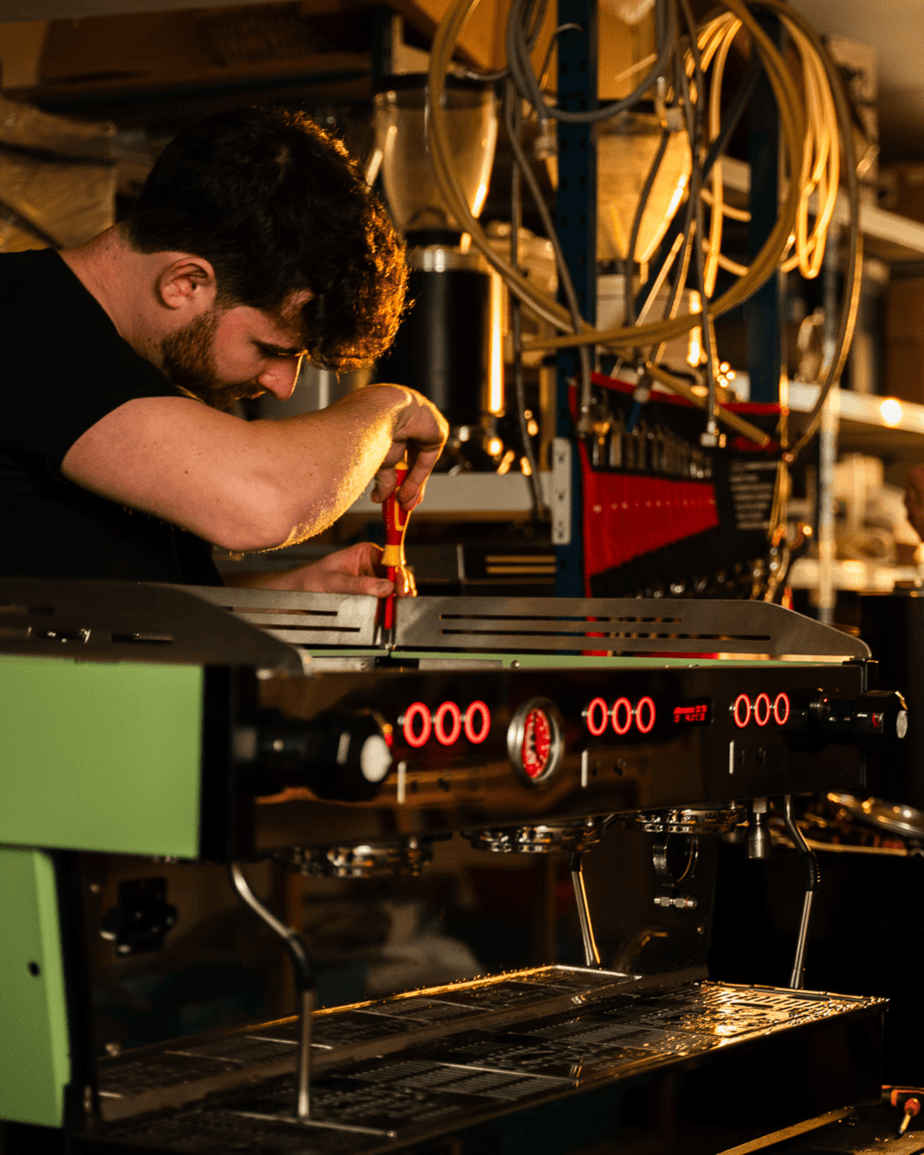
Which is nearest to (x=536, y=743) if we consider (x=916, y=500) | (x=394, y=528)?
(x=394, y=528)

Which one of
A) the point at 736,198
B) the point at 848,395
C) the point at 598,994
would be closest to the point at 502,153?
the point at 736,198

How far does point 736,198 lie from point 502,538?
0.93 metres

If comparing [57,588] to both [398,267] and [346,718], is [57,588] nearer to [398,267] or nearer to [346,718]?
[346,718]

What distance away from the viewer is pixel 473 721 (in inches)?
26.6

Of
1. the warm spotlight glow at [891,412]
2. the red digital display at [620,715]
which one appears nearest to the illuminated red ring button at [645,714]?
the red digital display at [620,715]

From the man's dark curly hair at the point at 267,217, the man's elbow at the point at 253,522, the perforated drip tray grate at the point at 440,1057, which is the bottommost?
the perforated drip tray grate at the point at 440,1057

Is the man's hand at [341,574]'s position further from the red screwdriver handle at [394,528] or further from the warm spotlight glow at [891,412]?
the warm spotlight glow at [891,412]

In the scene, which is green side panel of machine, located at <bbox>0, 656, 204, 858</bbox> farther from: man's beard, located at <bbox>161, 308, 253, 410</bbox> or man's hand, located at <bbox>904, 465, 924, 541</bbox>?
man's hand, located at <bbox>904, 465, 924, 541</bbox>

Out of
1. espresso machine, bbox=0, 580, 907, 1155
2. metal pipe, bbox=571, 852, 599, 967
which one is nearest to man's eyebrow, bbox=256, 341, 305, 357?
espresso machine, bbox=0, 580, 907, 1155

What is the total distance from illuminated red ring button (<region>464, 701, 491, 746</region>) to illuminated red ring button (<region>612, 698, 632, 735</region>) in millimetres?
103

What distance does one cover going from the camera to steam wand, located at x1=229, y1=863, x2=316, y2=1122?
62cm

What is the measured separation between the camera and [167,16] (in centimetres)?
210

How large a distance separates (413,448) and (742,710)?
1.18ft

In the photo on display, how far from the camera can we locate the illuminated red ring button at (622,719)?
2.51 ft
